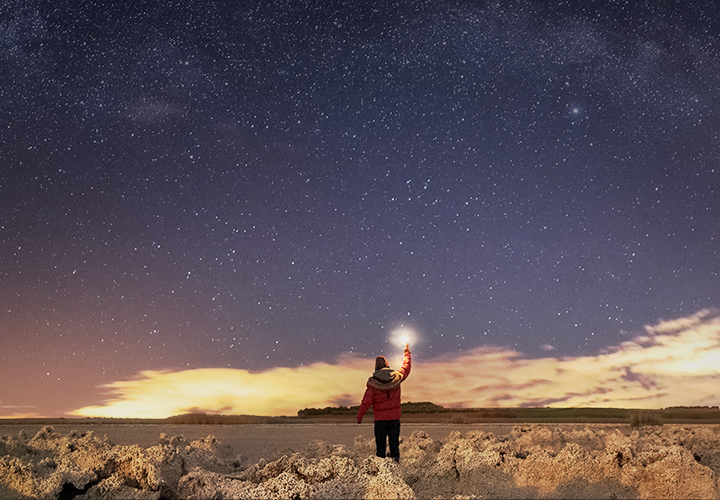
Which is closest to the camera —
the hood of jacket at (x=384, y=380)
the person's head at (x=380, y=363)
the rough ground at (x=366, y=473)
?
the rough ground at (x=366, y=473)

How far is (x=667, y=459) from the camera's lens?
785 centimetres

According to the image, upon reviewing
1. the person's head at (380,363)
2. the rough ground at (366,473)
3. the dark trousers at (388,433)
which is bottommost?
the rough ground at (366,473)

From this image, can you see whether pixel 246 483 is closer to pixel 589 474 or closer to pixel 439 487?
pixel 439 487

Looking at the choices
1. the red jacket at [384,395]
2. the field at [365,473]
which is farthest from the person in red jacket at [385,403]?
the field at [365,473]

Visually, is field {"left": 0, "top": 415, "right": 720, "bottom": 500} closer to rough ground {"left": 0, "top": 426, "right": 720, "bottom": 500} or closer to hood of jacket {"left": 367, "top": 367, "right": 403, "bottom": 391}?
rough ground {"left": 0, "top": 426, "right": 720, "bottom": 500}

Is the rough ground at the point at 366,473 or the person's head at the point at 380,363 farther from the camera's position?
the person's head at the point at 380,363

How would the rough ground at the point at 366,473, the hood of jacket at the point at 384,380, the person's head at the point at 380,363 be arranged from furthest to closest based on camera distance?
the person's head at the point at 380,363, the hood of jacket at the point at 384,380, the rough ground at the point at 366,473

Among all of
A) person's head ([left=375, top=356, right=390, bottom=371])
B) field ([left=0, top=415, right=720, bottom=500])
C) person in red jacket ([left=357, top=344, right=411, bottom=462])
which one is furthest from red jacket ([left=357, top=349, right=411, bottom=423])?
field ([left=0, top=415, right=720, bottom=500])

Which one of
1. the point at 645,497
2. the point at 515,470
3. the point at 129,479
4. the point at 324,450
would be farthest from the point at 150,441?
the point at 645,497

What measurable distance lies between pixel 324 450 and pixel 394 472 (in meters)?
4.43

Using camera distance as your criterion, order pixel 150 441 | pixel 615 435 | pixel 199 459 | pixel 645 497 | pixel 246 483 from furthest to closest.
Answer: pixel 150 441
pixel 615 435
pixel 199 459
pixel 645 497
pixel 246 483

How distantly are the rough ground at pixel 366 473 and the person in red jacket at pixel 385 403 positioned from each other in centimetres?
53

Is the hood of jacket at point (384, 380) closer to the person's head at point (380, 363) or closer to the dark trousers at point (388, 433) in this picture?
the person's head at point (380, 363)

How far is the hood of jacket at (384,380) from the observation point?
30.6 feet
